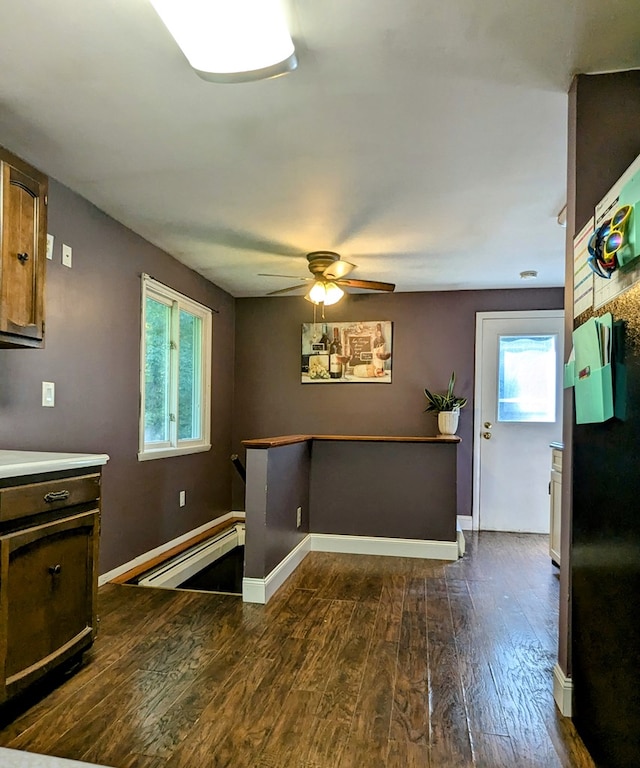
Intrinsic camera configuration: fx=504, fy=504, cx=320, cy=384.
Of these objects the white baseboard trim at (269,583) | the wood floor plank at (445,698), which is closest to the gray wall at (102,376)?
the white baseboard trim at (269,583)

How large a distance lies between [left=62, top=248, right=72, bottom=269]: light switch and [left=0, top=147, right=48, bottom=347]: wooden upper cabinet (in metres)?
0.59

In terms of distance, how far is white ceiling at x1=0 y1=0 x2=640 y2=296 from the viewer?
5.12 feet

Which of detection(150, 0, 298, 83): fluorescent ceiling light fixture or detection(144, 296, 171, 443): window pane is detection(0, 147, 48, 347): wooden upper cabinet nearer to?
detection(150, 0, 298, 83): fluorescent ceiling light fixture

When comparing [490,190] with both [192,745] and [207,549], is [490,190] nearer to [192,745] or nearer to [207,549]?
[192,745]

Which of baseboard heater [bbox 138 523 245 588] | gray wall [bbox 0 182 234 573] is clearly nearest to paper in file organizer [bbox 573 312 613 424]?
gray wall [bbox 0 182 234 573]

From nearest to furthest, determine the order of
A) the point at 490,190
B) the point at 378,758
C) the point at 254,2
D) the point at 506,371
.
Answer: the point at 254,2 < the point at 378,758 < the point at 490,190 < the point at 506,371

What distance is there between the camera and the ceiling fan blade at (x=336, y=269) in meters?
3.54

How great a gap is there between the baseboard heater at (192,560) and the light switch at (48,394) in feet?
4.20

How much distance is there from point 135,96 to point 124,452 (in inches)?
85.8

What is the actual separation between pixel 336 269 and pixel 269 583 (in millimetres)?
2121

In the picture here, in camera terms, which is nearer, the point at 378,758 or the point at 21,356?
the point at 378,758

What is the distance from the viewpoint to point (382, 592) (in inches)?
122

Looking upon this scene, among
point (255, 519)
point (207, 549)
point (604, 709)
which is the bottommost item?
point (207, 549)

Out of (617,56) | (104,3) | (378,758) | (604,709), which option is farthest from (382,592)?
(104,3)
